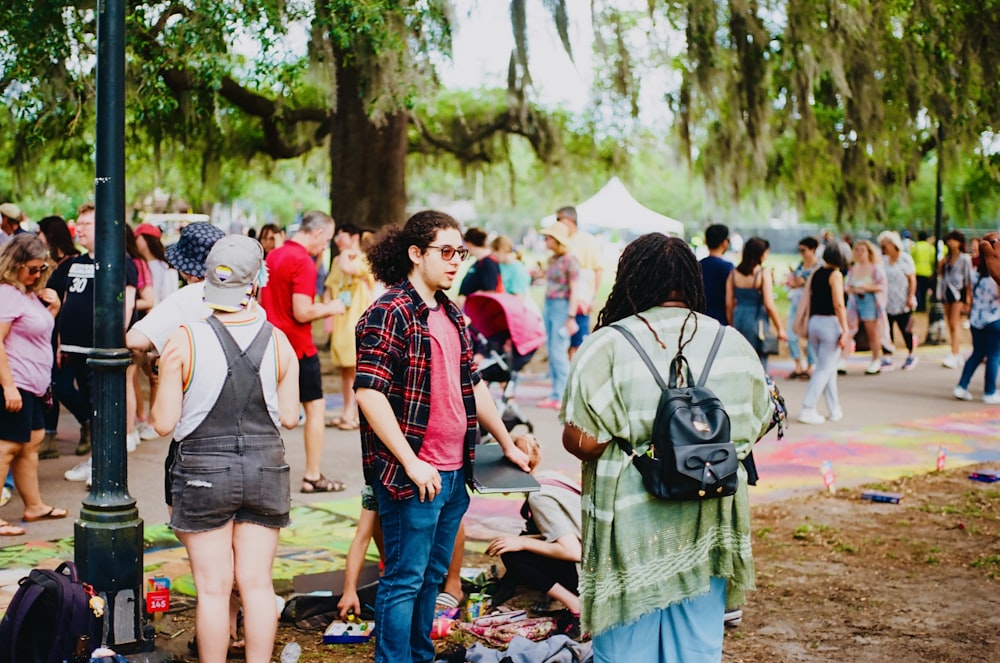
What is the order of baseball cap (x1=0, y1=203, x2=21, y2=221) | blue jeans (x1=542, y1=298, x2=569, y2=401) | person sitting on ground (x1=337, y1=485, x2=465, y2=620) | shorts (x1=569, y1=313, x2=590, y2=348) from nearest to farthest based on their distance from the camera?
person sitting on ground (x1=337, y1=485, x2=465, y2=620) < baseball cap (x1=0, y1=203, x2=21, y2=221) < blue jeans (x1=542, y1=298, x2=569, y2=401) < shorts (x1=569, y1=313, x2=590, y2=348)

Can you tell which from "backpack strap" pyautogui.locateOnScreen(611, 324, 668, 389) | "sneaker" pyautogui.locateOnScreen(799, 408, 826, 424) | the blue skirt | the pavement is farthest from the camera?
"sneaker" pyautogui.locateOnScreen(799, 408, 826, 424)

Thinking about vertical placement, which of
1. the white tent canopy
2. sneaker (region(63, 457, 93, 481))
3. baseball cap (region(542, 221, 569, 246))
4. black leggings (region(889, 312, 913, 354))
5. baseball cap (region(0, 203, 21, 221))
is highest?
the white tent canopy

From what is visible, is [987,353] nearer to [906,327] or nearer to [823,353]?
[823,353]

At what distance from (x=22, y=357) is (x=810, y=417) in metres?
7.50

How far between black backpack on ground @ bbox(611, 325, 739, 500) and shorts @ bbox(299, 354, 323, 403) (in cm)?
437

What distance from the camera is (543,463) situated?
898cm

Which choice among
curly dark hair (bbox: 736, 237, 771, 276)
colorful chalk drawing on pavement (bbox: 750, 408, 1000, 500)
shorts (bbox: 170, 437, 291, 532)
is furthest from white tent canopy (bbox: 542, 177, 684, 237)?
shorts (bbox: 170, 437, 291, 532)

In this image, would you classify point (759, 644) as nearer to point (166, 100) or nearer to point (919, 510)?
point (919, 510)

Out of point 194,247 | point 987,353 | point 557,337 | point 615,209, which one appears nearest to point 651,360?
point 194,247

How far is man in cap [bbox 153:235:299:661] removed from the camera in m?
4.02

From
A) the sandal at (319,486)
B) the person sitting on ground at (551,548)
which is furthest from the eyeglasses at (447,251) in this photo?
the sandal at (319,486)

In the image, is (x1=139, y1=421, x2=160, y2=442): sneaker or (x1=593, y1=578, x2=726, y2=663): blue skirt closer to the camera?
(x1=593, y1=578, x2=726, y2=663): blue skirt

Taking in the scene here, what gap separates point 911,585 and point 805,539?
923mm

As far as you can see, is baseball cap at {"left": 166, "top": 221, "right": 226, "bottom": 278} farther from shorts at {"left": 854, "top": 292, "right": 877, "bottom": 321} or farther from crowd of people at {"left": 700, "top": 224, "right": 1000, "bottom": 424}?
shorts at {"left": 854, "top": 292, "right": 877, "bottom": 321}
